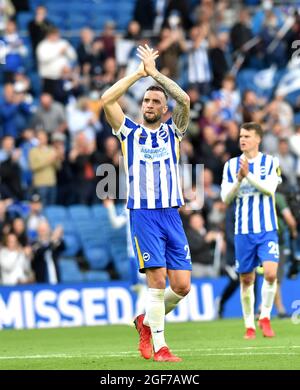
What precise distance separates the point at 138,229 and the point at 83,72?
13.3m

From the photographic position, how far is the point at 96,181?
2175 centimetres

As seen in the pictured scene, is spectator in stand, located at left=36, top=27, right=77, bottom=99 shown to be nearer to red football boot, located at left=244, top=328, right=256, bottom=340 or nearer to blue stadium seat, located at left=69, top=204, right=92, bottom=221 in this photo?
blue stadium seat, located at left=69, top=204, right=92, bottom=221

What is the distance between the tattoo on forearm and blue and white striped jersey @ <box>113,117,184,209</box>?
0.41ft

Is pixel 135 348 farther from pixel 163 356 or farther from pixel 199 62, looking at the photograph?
pixel 199 62

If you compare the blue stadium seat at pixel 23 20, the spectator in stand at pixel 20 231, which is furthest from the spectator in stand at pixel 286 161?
the blue stadium seat at pixel 23 20

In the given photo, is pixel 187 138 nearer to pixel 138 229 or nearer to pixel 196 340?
pixel 196 340

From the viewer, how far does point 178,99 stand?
11.2 meters

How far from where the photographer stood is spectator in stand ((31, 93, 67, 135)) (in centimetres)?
2266

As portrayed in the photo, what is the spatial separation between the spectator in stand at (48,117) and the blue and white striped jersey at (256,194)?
8.71m

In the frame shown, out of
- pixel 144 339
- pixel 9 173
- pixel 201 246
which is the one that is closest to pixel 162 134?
pixel 144 339

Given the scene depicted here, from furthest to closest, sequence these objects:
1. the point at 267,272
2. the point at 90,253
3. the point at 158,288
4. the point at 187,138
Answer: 1. the point at 187,138
2. the point at 90,253
3. the point at 267,272
4. the point at 158,288

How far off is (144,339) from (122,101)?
1182 cm

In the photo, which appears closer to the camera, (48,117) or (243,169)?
(243,169)
